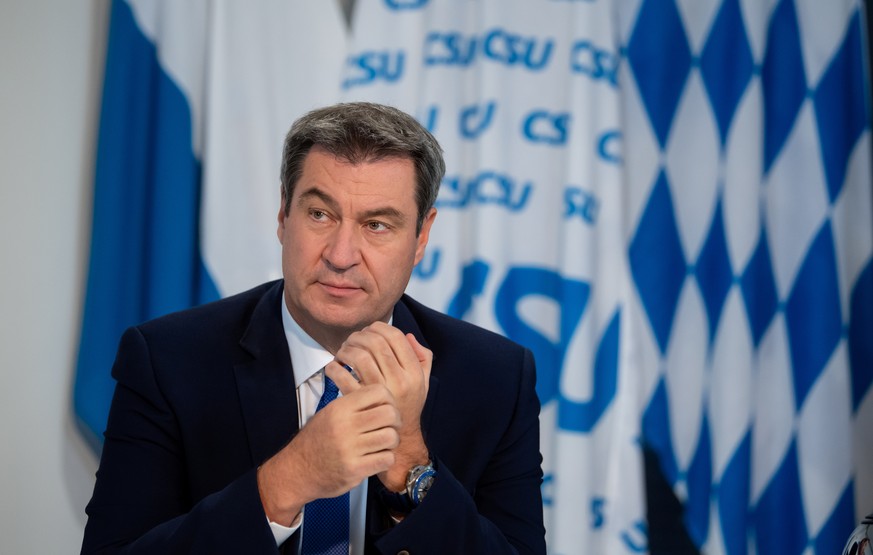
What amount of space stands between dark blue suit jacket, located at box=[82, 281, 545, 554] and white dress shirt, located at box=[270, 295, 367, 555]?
3cm

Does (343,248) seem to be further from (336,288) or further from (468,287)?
(468,287)

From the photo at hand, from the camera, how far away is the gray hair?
76.1 inches

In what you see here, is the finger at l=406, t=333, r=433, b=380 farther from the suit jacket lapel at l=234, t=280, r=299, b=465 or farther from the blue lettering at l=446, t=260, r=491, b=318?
the blue lettering at l=446, t=260, r=491, b=318

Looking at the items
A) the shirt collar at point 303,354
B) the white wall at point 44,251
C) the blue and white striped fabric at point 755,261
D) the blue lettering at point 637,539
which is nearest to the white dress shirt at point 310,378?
the shirt collar at point 303,354

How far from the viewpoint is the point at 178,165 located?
10.8 feet

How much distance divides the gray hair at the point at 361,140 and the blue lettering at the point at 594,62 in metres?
1.51

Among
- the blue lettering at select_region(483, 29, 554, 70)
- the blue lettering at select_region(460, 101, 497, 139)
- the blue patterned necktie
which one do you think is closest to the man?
the blue patterned necktie

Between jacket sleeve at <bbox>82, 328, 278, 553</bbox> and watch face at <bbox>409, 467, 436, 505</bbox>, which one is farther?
watch face at <bbox>409, 467, 436, 505</bbox>

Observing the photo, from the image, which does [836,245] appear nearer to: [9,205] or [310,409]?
[310,409]

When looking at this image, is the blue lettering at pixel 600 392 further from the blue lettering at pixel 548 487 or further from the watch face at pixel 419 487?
the watch face at pixel 419 487

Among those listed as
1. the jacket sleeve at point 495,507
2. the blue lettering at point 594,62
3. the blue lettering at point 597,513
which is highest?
the blue lettering at point 594,62

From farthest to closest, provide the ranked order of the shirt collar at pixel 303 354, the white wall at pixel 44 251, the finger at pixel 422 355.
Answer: the white wall at pixel 44 251 → the shirt collar at pixel 303 354 → the finger at pixel 422 355

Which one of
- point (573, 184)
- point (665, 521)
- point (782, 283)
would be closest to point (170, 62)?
point (573, 184)

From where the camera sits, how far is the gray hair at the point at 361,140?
76.1 inches
